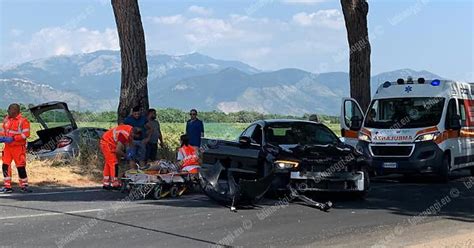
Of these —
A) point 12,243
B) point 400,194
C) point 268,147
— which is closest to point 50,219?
point 12,243

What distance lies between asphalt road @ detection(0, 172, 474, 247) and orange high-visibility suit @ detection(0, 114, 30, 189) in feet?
1.91

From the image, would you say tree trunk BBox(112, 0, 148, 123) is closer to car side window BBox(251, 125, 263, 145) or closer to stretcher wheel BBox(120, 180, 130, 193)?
car side window BBox(251, 125, 263, 145)

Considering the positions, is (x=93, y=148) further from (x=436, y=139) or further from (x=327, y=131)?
(x=436, y=139)

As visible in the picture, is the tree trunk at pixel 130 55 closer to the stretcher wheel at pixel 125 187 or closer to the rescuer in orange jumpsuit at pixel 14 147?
the rescuer in orange jumpsuit at pixel 14 147

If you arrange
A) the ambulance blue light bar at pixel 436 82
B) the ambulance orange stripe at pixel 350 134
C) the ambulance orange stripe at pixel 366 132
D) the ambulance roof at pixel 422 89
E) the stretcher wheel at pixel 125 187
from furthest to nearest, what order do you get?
the ambulance orange stripe at pixel 350 134 → the ambulance blue light bar at pixel 436 82 → the ambulance roof at pixel 422 89 → the ambulance orange stripe at pixel 366 132 → the stretcher wheel at pixel 125 187

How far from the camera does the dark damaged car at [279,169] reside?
11023 millimetres

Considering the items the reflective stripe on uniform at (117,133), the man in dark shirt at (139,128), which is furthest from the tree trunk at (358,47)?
the reflective stripe on uniform at (117,133)

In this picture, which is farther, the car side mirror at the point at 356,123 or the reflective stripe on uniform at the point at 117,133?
the car side mirror at the point at 356,123

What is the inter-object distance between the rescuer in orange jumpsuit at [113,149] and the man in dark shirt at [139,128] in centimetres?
139

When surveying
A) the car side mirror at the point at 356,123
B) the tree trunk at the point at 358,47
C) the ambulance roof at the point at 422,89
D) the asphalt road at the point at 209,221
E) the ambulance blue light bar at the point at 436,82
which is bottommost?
the asphalt road at the point at 209,221

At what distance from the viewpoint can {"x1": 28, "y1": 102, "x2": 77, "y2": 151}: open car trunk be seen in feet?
54.6

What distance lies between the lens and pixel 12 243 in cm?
765

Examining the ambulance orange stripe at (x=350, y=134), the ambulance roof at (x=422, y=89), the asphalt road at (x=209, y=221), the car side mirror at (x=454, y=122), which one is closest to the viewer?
the asphalt road at (x=209, y=221)

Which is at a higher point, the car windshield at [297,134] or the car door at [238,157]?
the car windshield at [297,134]
